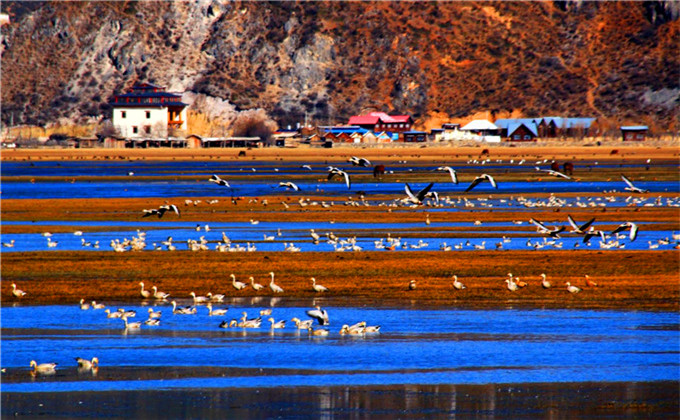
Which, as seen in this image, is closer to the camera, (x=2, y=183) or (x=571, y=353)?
(x=571, y=353)

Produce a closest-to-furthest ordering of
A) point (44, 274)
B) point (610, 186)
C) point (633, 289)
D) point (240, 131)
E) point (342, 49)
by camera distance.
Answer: point (633, 289) → point (44, 274) → point (610, 186) → point (240, 131) → point (342, 49)

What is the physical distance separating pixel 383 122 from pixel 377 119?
3.45 ft

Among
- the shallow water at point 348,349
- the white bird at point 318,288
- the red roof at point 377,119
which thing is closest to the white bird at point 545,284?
the shallow water at point 348,349

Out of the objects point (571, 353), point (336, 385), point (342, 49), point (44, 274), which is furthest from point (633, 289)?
point (342, 49)

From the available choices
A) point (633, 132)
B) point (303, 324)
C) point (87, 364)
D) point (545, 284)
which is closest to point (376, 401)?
point (87, 364)

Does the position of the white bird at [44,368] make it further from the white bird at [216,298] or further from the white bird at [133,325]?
the white bird at [216,298]

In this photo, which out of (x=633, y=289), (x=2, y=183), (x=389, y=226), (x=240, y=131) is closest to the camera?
(x=633, y=289)

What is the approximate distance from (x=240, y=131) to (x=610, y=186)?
385ft

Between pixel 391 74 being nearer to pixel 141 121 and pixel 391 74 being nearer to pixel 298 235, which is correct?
pixel 141 121

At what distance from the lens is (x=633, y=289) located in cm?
2627

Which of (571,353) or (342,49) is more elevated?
(342,49)

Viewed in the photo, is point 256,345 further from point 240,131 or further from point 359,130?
point 240,131

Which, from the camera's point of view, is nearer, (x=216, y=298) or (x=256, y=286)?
(x=216, y=298)

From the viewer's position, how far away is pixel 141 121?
174500 mm
